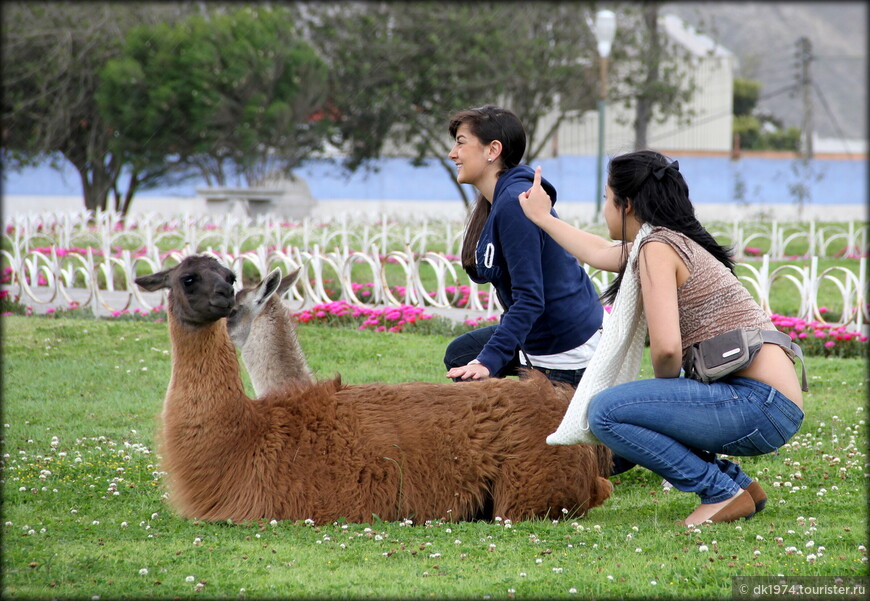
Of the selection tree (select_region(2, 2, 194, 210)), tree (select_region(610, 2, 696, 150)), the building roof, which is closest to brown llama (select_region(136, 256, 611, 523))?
tree (select_region(2, 2, 194, 210))

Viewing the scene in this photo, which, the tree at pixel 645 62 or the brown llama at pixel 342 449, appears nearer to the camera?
the brown llama at pixel 342 449

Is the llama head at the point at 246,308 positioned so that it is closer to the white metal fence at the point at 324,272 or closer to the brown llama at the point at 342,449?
the brown llama at the point at 342,449

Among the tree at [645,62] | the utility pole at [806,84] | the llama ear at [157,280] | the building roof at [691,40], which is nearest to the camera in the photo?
the llama ear at [157,280]

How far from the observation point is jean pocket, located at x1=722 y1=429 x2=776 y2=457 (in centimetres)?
402

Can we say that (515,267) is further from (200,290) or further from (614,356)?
(200,290)

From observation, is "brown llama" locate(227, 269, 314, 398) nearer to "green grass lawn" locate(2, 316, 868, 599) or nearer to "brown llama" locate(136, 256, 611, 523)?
"green grass lawn" locate(2, 316, 868, 599)

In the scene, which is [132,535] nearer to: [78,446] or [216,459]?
[216,459]

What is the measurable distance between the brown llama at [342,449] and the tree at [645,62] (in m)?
28.8

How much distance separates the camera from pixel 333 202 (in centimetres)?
3375

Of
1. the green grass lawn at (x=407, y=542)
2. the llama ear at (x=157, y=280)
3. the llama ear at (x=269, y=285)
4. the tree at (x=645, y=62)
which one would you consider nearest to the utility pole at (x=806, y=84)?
the tree at (x=645, y=62)

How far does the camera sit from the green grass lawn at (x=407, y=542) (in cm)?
347

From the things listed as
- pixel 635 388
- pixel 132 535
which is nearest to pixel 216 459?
pixel 132 535

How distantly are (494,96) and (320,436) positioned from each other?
27861 millimetres

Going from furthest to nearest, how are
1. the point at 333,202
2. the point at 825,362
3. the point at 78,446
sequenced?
1. the point at 333,202
2. the point at 825,362
3. the point at 78,446
